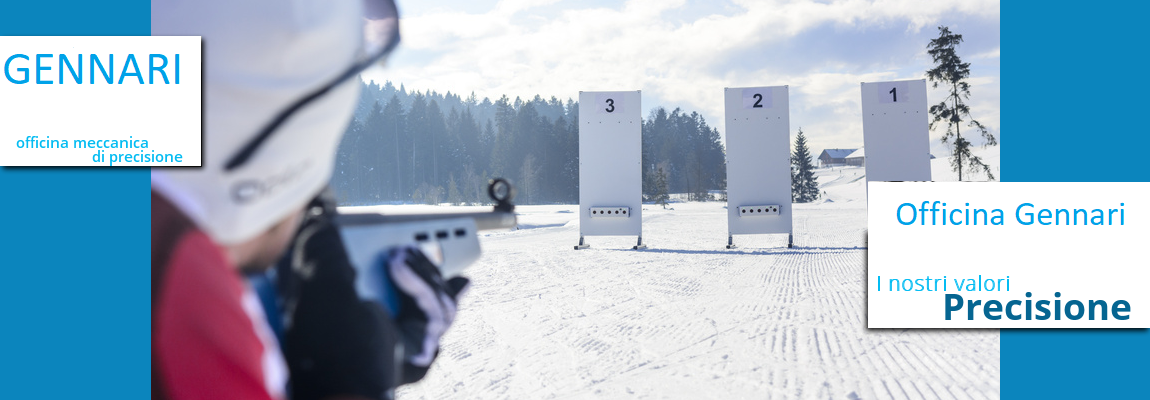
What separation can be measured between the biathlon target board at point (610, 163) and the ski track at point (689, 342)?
2748 mm

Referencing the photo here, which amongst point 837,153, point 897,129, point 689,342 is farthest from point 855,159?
point 689,342

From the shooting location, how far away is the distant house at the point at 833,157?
2266 inches

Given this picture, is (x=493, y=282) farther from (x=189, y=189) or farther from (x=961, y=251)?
(x=189, y=189)

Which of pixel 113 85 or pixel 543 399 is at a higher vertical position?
pixel 113 85

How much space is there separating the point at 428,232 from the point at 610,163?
852 cm

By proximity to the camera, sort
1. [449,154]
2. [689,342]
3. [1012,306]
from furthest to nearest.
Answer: [449,154] < [689,342] < [1012,306]

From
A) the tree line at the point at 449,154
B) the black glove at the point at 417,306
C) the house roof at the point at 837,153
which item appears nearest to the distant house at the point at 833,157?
the house roof at the point at 837,153

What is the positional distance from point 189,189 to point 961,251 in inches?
109

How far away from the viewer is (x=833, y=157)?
A: 194 feet

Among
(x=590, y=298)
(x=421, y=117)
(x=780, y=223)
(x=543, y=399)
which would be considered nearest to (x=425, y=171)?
(x=421, y=117)

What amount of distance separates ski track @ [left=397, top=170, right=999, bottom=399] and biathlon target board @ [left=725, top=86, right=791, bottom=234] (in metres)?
2.69

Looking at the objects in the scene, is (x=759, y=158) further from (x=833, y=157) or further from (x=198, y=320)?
(x=833, y=157)

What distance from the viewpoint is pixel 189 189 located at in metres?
0.90

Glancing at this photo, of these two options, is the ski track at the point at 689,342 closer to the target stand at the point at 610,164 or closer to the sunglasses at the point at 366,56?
the sunglasses at the point at 366,56
